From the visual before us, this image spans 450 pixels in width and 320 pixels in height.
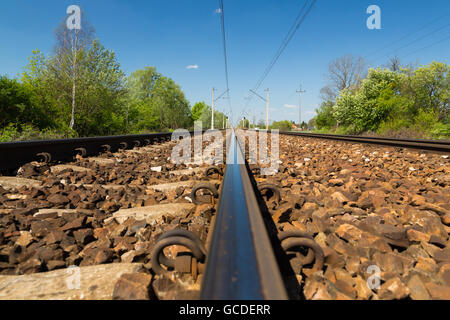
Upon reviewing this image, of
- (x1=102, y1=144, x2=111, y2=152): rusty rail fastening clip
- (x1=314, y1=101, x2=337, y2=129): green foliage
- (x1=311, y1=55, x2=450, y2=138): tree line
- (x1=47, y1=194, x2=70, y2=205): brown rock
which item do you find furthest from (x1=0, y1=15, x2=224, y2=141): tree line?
(x1=314, y1=101, x2=337, y2=129): green foliage

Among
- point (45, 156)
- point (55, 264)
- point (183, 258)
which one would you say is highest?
point (45, 156)

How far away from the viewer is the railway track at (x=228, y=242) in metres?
0.86

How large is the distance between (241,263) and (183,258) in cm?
41

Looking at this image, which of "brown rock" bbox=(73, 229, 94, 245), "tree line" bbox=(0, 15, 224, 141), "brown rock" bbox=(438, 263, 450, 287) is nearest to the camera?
"brown rock" bbox=(438, 263, 450, 287)

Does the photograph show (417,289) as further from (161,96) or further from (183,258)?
(161,96)

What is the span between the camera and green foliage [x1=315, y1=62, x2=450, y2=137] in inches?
930

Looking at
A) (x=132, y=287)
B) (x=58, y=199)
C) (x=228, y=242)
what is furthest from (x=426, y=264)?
(x=58, y=199)

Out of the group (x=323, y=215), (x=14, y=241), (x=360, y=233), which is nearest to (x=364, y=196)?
(x=323, y=215)

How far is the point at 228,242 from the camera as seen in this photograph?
2.61 feet

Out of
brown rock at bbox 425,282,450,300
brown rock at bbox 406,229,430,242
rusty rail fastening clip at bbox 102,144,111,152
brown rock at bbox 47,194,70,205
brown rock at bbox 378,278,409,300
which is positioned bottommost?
brown rock at bbox 425,282,450,300

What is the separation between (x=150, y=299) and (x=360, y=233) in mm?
1133

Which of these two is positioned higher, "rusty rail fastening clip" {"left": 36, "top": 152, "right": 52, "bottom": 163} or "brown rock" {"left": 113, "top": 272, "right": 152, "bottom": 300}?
"rusty rail fastening clip" {"left": 36, "top": 152, "right": 52, "bottom": 163}

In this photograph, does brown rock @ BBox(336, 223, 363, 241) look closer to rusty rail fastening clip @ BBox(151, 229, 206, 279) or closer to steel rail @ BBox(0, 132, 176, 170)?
rusty rail fastening clip @ BBox(151, 229, 206, 279)

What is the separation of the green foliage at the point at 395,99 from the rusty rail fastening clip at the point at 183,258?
25.7m
